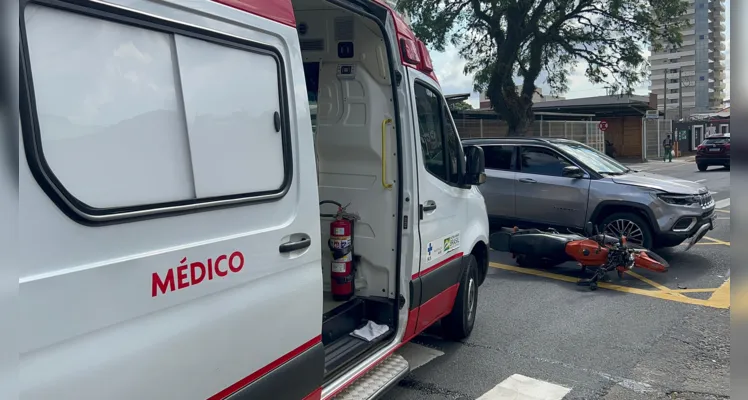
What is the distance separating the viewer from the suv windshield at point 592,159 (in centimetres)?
892

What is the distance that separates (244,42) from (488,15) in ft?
75.1

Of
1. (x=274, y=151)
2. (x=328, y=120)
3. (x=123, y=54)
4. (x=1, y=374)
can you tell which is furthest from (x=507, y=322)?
(x=1, y=374)

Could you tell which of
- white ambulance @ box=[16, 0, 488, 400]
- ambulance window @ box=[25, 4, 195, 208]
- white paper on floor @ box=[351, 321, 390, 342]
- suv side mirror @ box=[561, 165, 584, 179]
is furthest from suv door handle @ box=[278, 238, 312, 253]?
suv side mirror @ box=[561, 165, 584, 179]

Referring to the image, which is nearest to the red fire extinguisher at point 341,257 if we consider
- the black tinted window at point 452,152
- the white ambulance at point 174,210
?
the white ambulance at point 174,210

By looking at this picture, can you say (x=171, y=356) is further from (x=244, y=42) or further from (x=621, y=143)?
(x=621, y=143)

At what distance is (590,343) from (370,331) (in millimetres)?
2207

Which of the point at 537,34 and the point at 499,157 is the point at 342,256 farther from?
the point at 537,34

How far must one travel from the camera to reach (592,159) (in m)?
9.21

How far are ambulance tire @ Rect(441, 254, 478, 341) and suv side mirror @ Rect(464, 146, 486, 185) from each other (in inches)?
27.5

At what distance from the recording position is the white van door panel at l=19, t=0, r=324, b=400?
5.83 ft

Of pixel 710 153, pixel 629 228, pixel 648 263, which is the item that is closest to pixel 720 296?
pixel 648 263

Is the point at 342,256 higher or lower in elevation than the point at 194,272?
lower

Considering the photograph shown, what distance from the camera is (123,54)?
2066 millimetres

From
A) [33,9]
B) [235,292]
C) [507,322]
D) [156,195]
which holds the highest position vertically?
[33,9]
